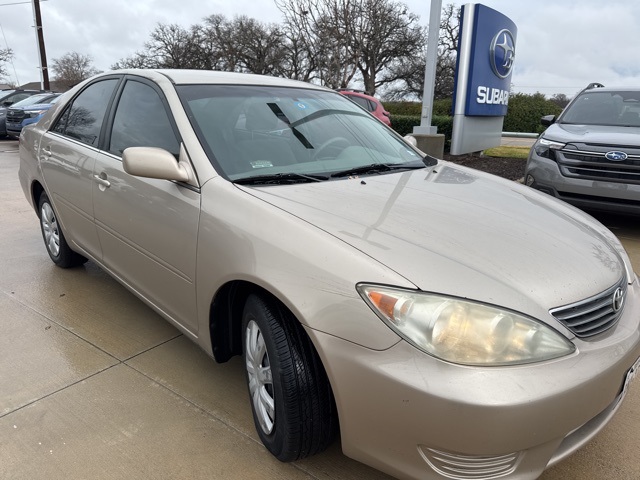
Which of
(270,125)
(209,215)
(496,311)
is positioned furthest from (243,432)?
(270,125)

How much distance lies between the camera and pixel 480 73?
1035 centimetres

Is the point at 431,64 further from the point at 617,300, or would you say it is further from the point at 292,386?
the point at 292,386

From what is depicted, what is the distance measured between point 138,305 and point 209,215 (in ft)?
5.71

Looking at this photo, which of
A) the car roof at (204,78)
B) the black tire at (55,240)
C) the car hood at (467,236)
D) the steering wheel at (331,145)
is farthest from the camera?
the black tire at (55,240)

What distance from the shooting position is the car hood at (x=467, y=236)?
1.71 m

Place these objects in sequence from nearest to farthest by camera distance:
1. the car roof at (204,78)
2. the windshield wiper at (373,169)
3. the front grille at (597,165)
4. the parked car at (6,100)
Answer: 1. the windshield wiper at (373,169)
2. the car roof at (204,78)
3. the front grille at (597,165)
4. the parked car at (6,100)

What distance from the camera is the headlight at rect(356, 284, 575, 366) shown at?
1592 mm

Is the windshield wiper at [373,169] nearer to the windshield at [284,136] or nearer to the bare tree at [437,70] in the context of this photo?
the windshield at [284,136]

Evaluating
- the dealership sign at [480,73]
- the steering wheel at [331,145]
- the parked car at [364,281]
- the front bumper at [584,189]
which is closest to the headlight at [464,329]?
the parked car at [364,281]

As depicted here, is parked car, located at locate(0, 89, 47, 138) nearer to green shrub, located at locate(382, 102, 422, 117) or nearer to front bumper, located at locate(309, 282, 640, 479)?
green shrub, located at locate(382, 102, 422, 117)

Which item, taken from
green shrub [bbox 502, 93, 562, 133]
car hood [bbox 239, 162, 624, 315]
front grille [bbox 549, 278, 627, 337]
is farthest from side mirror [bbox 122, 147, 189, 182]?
green shrub [bbox 502, 93, 562, 133]

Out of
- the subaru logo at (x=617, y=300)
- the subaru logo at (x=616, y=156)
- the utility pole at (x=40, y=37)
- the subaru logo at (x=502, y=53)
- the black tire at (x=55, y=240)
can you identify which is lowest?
the black tire at (x=55, y=240)

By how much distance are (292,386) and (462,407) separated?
0.64 metres

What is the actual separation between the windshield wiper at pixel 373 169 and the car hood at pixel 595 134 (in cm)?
327
